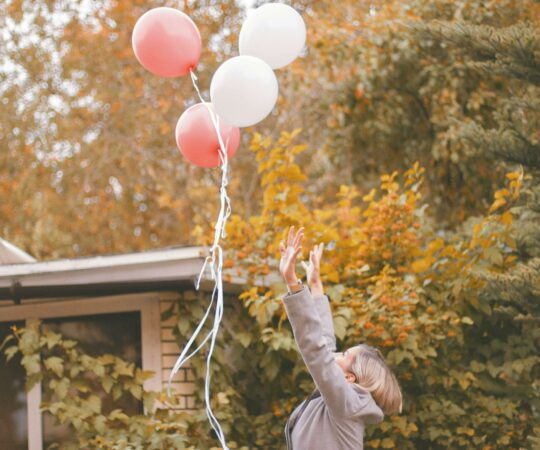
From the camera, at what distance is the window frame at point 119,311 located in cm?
612

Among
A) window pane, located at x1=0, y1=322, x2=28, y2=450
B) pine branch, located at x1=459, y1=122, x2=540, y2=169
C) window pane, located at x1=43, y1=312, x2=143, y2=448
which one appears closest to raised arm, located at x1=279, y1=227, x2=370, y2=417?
pine branch, located at x1=459, y1=122, x2=540, y2=169

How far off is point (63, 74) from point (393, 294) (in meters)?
11.1

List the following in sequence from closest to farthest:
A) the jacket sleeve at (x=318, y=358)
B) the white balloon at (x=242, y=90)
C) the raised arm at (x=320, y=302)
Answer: the jacket sleeve at (x=318, y=358) < the raised arm at (x=320, y=302) < the white balloon at (x=242, y=90)

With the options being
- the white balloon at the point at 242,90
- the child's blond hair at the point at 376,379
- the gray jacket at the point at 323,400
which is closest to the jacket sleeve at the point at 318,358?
the gray jacket at the point at 323,400

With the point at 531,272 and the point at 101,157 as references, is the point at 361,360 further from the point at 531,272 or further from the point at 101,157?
the point at 101,157

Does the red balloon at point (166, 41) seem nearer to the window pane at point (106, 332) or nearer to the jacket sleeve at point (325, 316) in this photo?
the jacket sleeve at point (325, 316)

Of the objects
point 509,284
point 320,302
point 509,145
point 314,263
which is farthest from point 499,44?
point 314,263

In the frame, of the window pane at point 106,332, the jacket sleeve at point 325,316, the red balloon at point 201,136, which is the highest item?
the red balloon at point 201,136

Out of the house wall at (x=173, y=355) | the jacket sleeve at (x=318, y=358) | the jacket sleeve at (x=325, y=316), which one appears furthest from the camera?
the house wall at (x=173, y=355)

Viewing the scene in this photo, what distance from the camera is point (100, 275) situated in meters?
5.69

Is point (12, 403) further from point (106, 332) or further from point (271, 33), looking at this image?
point (271, 33)

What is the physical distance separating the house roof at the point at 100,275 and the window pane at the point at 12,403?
561mm

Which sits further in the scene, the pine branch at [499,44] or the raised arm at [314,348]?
the pine branch at [499,44]

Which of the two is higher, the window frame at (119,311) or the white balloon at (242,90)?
the white balloon at (242,90)
